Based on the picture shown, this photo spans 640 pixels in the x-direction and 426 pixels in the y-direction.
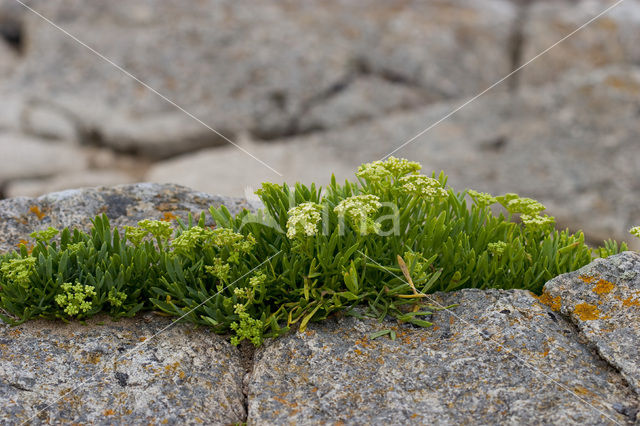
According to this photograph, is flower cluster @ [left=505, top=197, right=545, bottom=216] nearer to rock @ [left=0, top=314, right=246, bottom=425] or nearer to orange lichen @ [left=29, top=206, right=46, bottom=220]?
rock @ [left=0, top=314, right=246, bottom=425]

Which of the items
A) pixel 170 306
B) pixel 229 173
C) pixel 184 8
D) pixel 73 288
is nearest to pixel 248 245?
pixel 170 306

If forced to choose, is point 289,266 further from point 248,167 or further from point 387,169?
point 248,167

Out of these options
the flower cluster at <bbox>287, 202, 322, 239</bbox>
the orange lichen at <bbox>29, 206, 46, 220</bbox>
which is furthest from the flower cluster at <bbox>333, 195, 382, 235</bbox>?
the orange lichen at <bbox>29, 206, 46, 220</bbox>

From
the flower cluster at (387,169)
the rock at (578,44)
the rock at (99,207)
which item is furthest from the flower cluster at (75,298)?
the rock at (578,44)

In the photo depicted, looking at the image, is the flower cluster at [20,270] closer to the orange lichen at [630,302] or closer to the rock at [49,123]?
the orange lichen at [630,302]

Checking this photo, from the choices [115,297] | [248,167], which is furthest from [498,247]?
[248,167]
